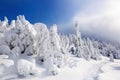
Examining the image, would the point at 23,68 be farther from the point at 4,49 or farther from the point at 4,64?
the point at 4,49

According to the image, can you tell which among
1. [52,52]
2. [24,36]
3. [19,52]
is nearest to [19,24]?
[24,36]

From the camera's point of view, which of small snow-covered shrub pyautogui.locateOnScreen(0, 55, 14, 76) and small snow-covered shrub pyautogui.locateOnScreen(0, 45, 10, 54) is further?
small snow-covered shrub pyautogui.locateOnScreen(0, 45, 10, 54)

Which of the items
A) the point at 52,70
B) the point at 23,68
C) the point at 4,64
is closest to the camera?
the point at 23,68

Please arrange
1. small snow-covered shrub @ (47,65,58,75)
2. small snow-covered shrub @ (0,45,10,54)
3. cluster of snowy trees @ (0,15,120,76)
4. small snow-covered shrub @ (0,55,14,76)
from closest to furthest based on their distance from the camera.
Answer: small snow-covered shrub @ (0,55,14,76), small snow-covered shrub @ (47,65,58,75), cluster of snowy trees @ (0,15,120,76), small snow-covered shrub @ (0,45,10,54)

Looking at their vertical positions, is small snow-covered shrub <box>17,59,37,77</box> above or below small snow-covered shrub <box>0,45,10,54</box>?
below

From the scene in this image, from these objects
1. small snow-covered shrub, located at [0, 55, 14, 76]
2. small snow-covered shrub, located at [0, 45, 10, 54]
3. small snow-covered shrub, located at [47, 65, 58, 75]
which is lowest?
small snow-covered shrub, located at [47, 65, 58, 75]

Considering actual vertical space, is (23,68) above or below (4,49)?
below

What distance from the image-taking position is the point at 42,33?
102 feet

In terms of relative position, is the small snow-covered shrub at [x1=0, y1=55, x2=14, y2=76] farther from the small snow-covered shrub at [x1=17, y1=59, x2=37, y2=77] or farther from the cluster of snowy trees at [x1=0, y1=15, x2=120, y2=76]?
the small snow-covered shrub at [x1=17, y1=59, x2=37, y2=77]

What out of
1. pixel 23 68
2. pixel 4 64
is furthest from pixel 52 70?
pixel 4 64

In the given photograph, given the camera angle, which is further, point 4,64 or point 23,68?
point 4,64

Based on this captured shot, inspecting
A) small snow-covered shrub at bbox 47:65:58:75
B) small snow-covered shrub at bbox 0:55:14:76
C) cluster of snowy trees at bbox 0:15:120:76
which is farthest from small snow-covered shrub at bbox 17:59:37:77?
cluster of snowy trees at bbox 0:15:120:76

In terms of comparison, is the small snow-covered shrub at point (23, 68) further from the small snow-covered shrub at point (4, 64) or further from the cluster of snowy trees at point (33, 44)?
the cluster of snowy trees at point (33, 44)

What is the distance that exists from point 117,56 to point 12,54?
8908 cm
